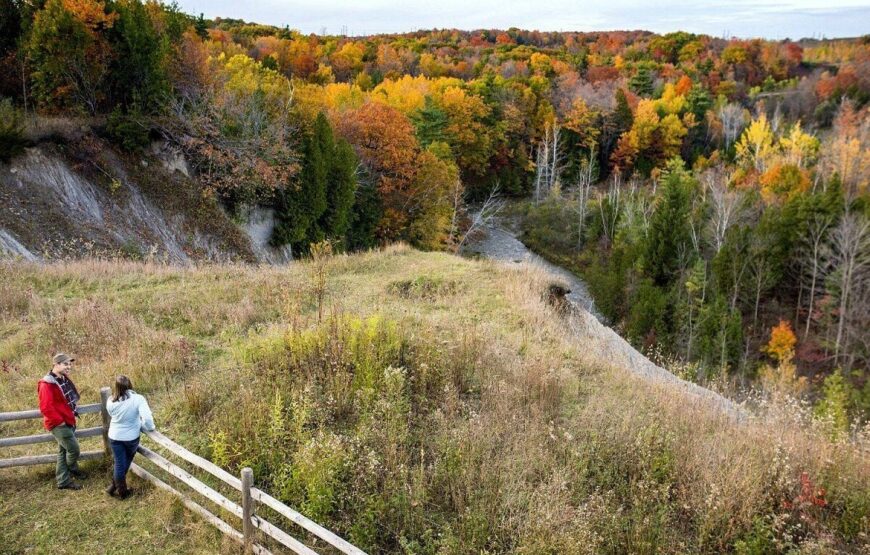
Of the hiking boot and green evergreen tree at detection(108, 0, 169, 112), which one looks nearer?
the hiking boot

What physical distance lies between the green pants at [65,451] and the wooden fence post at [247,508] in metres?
2.44

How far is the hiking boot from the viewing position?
6.92m

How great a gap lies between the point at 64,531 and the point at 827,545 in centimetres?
737

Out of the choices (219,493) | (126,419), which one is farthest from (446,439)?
(126,419)

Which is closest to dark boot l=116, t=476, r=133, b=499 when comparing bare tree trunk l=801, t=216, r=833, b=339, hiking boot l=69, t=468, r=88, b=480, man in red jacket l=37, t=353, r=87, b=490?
man in red jacket l=37, t=353, r=87, b=490

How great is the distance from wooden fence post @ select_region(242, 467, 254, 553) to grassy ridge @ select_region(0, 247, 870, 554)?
0.53 m

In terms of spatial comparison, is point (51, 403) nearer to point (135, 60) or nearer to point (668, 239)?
point (135, 60)

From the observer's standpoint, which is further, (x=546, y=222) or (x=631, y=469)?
(x=546, y=222)

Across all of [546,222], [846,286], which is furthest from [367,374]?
[546,222]

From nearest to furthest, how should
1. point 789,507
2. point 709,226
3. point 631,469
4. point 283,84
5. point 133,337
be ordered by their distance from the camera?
point 789,507 → point 631,469 → point 133,337 → point 283,84 → point 709,226

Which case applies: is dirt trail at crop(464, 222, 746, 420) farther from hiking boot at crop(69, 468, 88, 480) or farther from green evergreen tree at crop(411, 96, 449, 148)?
green evergreen tree at crop(411, 96, 449, 148)

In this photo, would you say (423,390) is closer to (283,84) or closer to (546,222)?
(283,84)

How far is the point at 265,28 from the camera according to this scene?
82.8m

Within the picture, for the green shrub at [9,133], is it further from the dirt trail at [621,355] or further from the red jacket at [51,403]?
the dirt trail at [621,355]
